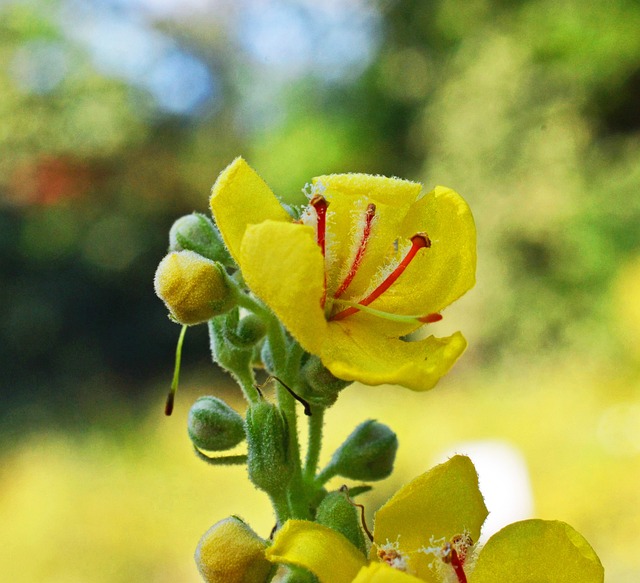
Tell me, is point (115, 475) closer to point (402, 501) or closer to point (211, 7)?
point (402, 501)

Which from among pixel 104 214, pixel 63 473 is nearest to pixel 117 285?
pixel 104 214

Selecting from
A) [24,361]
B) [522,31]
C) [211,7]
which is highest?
[211,7]

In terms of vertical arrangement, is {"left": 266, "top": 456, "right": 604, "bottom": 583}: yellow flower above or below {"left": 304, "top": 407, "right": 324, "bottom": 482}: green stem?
below

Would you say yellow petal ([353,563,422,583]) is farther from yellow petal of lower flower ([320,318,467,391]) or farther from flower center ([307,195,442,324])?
flower center ([307,195,442,324])

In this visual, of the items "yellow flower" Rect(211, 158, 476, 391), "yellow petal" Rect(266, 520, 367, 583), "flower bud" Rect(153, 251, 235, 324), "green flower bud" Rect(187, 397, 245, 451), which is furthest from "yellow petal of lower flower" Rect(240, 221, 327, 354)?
"green flower bud" Rect(187, 397, 245, 451)

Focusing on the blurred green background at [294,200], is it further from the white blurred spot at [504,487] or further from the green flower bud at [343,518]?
the green flower bud at [343,518]

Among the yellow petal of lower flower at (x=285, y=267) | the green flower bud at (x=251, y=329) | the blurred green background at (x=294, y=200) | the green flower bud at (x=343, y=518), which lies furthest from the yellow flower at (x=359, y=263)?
the blurred green background at (x=294, y=200)

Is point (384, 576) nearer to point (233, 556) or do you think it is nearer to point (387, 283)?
point (233, 556)

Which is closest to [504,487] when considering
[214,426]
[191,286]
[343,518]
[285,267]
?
[214,426]
